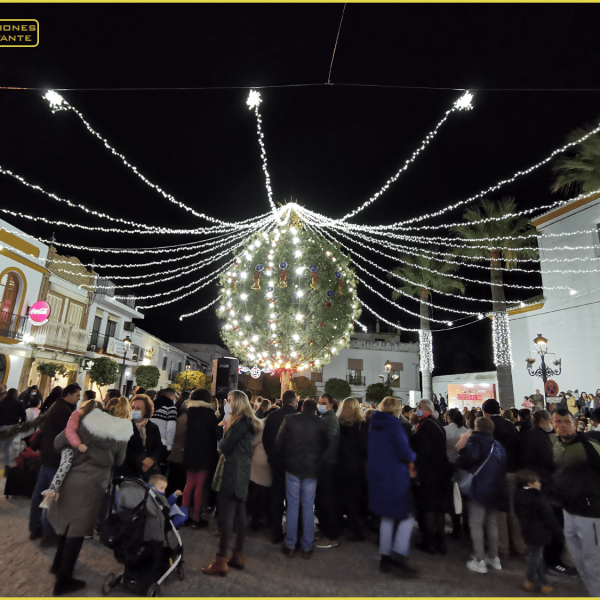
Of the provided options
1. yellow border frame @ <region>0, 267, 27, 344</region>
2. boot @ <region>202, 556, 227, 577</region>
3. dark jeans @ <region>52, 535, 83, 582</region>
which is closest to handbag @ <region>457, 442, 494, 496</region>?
boot @ <region>202, 556, 227, 577</region>

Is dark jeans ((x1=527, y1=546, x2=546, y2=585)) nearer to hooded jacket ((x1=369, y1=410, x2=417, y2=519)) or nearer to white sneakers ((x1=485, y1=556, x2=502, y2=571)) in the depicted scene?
white sneakers ((x1=485, y1=556, x2=502, y2=571))

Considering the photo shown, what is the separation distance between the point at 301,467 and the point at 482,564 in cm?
231

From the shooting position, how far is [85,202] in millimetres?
11102

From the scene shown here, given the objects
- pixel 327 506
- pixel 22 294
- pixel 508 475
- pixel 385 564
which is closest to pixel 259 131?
pixel 327 506

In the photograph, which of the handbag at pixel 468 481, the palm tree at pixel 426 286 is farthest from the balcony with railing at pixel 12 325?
the palm tree at pixel 426 286

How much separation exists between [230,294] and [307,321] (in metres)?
2.54

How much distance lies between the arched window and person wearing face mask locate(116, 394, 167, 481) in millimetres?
15839

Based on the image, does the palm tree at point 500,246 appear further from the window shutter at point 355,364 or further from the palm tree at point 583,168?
the window shutter at point 355,364

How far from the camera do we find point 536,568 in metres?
4.05

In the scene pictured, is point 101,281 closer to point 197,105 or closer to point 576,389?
point 197,105

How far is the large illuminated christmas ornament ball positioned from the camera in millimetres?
10781

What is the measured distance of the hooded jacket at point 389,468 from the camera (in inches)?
172

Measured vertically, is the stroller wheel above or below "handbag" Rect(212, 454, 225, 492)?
below

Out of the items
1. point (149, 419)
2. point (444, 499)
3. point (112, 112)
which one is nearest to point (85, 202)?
point (112, 112)
